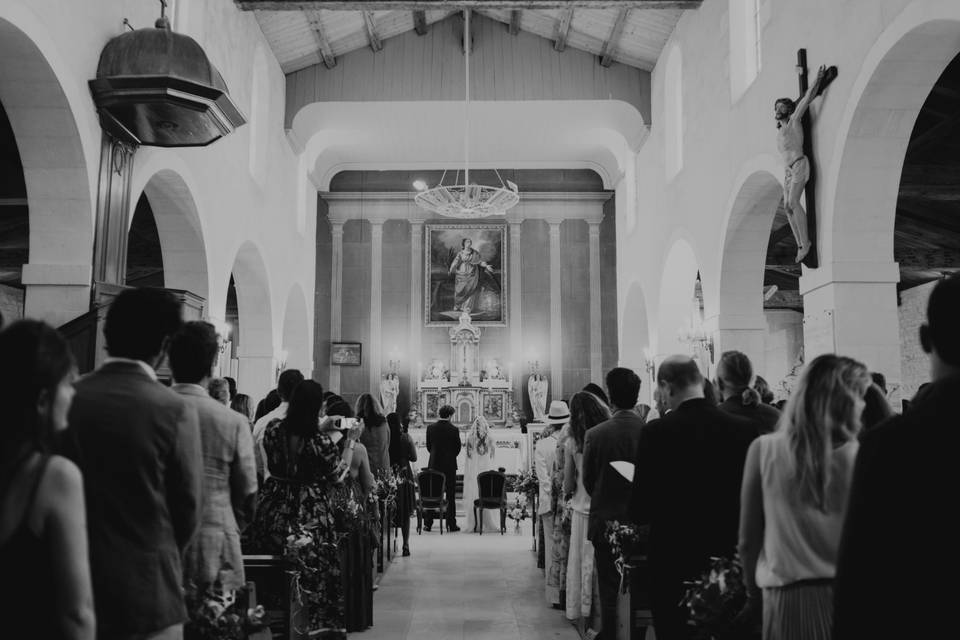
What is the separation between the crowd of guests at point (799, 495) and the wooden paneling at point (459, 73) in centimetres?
1106

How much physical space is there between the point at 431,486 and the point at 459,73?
7416 mm

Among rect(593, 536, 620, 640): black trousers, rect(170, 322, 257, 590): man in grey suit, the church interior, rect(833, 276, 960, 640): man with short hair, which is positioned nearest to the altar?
the church interior

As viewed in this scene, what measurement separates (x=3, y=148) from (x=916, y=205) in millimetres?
12646

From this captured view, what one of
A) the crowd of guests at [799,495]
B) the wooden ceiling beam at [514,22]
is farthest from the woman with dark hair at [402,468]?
the wooden ceiling beam at [514,22]

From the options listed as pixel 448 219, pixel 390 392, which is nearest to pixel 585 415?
pixel 390 392

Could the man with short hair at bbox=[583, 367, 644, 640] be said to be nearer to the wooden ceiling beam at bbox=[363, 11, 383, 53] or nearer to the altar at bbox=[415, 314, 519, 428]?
the wooden ceiling beam at bbox=[363, 11, 383, 53]

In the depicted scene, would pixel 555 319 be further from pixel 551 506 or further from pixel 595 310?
pixel 551 506

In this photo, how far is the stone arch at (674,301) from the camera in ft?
45.8

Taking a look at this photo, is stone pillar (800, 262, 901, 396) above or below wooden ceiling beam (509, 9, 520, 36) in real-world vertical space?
below

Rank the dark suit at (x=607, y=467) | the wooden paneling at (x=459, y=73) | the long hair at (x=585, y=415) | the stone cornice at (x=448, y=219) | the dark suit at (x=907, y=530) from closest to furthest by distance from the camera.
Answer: the dark suit at (x=907, y=530) → the dark suit at (x=607, y=467) → the long hair at (x=585, y=415) → the wooden paneling at (x=459, y=73) → the stone cornice at (x=448, y=219)

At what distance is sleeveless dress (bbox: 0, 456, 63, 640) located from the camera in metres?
1.73

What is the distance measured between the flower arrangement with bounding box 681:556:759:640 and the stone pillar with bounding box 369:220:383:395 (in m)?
16.2

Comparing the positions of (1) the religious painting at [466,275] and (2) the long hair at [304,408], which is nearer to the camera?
(2) the long hair at [304,408]

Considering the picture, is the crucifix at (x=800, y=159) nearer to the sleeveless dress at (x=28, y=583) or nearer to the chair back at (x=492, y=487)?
the chair back at (x=492, y=487)
